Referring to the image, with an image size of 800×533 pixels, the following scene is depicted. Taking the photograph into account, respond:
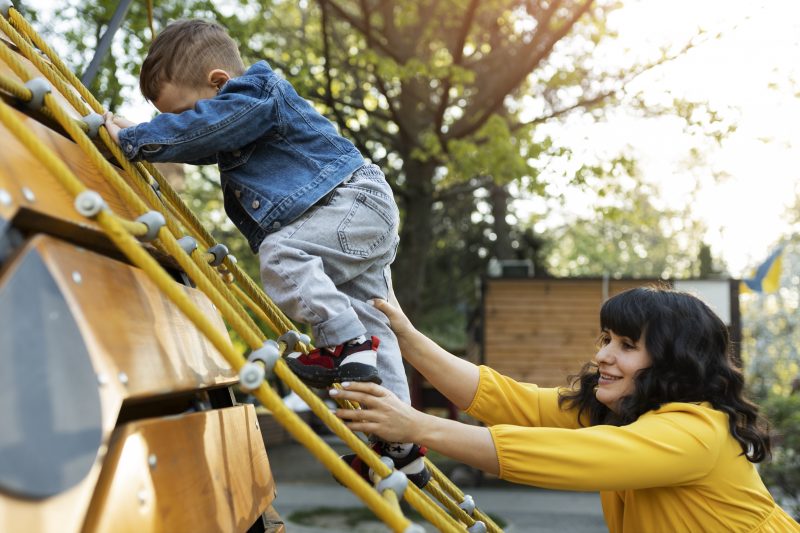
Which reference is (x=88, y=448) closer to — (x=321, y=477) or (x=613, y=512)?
(x=613, y=512)

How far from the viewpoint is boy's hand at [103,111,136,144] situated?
2.17 meters

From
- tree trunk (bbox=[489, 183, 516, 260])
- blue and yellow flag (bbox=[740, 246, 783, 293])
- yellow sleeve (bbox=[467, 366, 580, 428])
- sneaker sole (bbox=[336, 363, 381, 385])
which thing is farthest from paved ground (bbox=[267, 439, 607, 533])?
sneaker sole (bbox=[336, 363, 381, 385])

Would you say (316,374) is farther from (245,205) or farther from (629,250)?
(629,250)

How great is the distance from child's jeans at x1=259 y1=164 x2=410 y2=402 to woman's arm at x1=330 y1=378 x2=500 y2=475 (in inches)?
7.8

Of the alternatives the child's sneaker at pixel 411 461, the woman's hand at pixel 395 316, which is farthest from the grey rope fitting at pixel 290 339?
the child's sneaker at pixel 411 461

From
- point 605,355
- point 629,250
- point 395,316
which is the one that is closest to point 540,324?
point 605,355

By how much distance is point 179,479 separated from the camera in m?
1.63

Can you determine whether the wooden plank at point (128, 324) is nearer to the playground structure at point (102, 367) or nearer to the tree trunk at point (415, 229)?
the playground structure at point (102, 367)

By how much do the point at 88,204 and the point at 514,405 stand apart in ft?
6.17

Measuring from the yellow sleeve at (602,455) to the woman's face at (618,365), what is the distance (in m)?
0.29

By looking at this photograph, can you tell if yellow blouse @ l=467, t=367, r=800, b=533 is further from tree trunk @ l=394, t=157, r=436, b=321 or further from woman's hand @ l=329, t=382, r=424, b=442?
tree trunk @ l=394, t=157, r=436, b=321

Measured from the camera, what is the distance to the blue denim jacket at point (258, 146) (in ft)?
7.28

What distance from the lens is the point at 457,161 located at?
9203 millimetres

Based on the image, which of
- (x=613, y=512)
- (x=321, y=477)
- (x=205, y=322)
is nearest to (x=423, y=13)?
(x=321, y=477)
